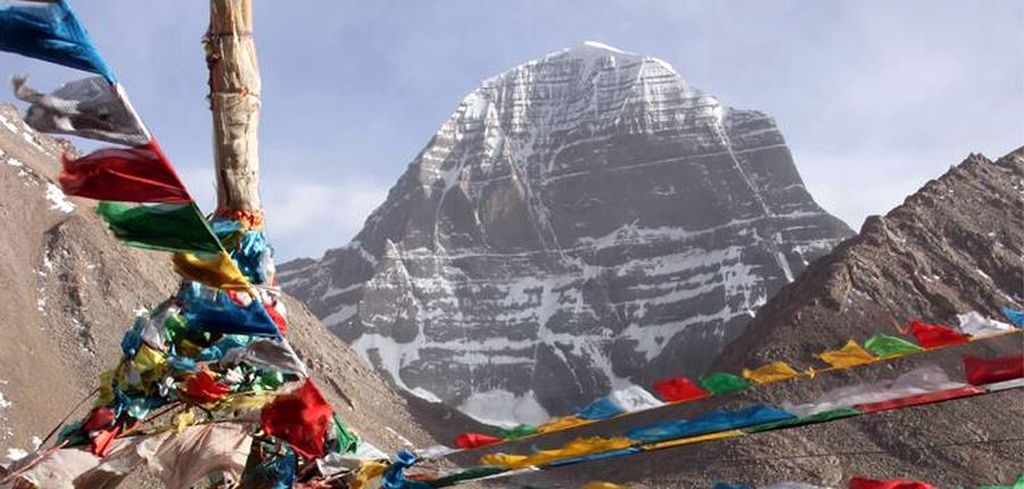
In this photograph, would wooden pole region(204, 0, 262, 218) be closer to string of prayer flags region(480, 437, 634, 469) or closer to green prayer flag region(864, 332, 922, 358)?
string of prayer flags region(480, 437, 634, 469)

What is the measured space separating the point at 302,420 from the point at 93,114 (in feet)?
7.29

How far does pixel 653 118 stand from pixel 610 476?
139 m

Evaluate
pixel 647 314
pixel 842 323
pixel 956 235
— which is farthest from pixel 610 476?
pixel 647 314

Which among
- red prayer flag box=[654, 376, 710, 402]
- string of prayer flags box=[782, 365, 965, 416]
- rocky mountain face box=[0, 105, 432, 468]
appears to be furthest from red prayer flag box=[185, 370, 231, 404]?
rocky mountain face box=[0, 105, 432, 468]

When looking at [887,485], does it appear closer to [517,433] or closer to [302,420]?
[517,433]

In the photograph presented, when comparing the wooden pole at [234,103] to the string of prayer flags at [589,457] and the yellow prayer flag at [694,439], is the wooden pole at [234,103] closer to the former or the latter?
the string of prayer flags at [589,457]

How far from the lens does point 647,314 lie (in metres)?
163

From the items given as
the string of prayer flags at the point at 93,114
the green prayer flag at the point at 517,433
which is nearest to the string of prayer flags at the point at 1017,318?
the green prayer flag at the point at 517,433

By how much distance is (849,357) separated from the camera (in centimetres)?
824

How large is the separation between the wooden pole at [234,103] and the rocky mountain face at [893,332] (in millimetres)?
39309

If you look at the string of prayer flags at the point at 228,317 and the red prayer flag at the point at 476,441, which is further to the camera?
the red prayer flag at the point at 476,441

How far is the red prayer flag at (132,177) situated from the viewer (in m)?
5.56

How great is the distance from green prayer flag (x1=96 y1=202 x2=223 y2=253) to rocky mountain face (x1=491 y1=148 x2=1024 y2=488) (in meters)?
41.3

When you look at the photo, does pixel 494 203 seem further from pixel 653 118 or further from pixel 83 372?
pixel 83 372
